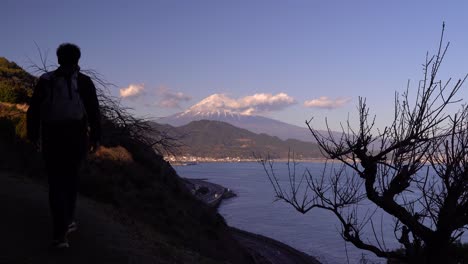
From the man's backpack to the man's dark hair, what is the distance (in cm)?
15

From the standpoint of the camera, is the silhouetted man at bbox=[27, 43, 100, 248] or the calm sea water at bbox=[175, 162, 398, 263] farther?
the calm sea water at bbox=[175, 162, 398, 263]

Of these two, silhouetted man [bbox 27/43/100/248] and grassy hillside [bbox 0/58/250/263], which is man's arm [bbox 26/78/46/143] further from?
grassy hillside [bbox 0/58/250/263]

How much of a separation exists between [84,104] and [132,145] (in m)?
12.7

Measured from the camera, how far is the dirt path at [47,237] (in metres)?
5.03

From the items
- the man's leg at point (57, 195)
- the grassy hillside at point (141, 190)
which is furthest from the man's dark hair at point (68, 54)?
the grassy hillside at point (141, 190)

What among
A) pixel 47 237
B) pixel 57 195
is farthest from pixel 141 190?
pixel 57 195

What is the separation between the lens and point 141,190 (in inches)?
566

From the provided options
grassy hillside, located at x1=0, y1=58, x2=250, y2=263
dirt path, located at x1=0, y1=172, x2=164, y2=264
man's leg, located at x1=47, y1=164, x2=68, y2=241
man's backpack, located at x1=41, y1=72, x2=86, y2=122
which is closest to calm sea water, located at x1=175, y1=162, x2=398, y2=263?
grassy hillside, located at x1=0, y1=58, x2=250, y2=263

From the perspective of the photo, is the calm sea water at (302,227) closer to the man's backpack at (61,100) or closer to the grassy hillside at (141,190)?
the grassy hillside at (141,190)

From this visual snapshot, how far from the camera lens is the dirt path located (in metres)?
5.03

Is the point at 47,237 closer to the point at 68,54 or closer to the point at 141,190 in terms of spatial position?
→ the point at 68,54

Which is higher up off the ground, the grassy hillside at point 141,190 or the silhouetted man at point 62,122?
the silhouetted man at point 62,122

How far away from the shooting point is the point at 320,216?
63781 mm

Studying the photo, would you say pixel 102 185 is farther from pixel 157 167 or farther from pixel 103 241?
pixel 157 167
